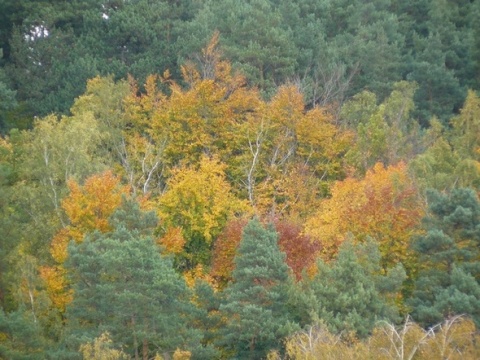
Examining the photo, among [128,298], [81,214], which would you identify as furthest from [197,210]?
[128,298]

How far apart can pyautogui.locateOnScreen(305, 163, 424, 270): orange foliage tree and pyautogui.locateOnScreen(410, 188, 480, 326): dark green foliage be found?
81.7 inches

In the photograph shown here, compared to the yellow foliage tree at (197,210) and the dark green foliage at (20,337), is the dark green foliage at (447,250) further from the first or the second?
the dark green foliage at (20,337)

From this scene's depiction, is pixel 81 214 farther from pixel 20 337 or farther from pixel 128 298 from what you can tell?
pixel 128 298

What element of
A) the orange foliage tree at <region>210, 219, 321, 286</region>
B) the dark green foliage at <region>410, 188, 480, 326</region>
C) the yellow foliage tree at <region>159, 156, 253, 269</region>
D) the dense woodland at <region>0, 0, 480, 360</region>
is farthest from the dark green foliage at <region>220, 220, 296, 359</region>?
the yellow foliage tree at <region>159, 156, 253, 269</region>

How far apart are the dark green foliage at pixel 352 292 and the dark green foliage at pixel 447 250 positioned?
3.33 feet

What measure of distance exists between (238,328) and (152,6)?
2604 centimetres

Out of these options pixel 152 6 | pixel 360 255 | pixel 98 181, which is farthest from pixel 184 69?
pixel 360 255

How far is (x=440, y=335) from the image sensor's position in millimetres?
18078

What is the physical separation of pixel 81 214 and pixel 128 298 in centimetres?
640

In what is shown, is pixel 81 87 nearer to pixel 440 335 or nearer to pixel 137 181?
pixel 137 181

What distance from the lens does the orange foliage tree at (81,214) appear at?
30984 mm

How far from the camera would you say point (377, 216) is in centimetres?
3173

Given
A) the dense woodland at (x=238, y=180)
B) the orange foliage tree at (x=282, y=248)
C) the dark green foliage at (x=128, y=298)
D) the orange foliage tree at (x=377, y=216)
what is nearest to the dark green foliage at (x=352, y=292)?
the dense woodland at (x=238, y=180)

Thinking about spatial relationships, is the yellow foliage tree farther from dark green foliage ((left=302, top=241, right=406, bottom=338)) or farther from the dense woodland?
dark green foliage ((left=302, top=241, right=406, bottom=338))
